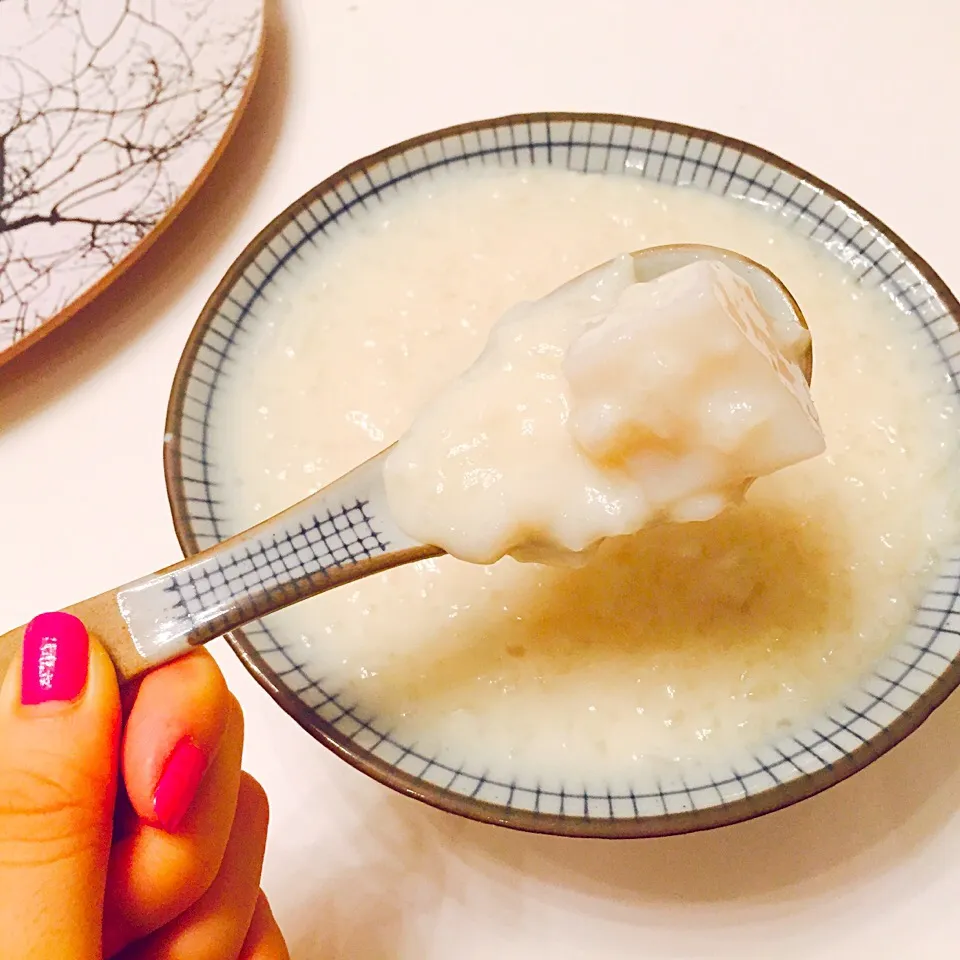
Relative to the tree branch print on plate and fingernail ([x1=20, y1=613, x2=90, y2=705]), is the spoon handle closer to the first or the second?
fingernail ([x1=20, y1=613, x2=90, y2=705])

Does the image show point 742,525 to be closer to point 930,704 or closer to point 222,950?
point 930,704

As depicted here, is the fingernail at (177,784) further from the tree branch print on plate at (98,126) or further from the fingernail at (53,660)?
the tree branch print on plate at (98,126)

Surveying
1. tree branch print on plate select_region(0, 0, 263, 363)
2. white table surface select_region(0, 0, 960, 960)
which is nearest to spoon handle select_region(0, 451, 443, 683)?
white table surface select_region(0, 0, 960, 960)

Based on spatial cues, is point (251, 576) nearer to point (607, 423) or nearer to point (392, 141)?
point (607, 423)

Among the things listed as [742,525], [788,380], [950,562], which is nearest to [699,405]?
[788,380]

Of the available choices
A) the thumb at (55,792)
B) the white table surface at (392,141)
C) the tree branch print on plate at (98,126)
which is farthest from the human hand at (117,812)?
the tree branch print on plate at (98,126)

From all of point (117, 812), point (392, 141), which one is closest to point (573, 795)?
point (117, 812)

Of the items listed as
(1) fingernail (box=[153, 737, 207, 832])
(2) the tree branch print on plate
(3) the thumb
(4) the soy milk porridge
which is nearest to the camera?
(3) the thumb
